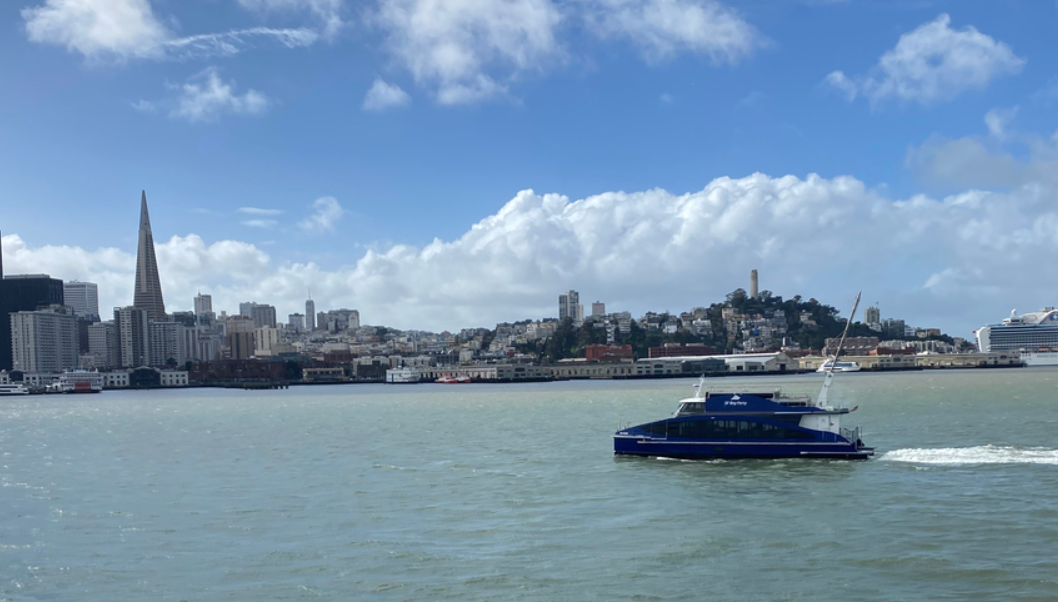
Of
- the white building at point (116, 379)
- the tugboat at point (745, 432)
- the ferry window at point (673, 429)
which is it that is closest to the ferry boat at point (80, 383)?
the white building at point (116, 379)

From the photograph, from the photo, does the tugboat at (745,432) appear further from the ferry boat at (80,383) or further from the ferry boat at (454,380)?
the ferry boat at (80,383)

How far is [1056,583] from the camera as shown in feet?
45.2

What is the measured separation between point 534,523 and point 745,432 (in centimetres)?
1152

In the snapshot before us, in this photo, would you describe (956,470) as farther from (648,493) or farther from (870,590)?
(870,590)

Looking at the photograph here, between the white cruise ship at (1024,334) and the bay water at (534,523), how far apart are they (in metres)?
138

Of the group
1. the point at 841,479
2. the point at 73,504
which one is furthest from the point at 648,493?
the point at 73,504

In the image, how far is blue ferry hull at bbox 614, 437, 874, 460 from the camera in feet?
90.1

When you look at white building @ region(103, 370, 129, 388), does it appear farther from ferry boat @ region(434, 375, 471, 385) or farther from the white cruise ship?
the white cruise ship

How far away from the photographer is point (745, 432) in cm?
2853

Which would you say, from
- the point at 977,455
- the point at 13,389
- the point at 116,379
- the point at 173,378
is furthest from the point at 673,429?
the point at 116,379

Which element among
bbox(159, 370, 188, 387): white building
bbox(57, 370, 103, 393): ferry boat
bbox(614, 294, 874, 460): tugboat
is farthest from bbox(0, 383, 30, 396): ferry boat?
bbox(614, 294, 874, 460): tugboat

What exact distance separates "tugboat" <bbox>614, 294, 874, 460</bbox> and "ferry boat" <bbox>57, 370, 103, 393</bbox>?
13441 centimetres

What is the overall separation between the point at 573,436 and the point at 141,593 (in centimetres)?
2406

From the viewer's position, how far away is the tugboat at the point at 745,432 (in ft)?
92.0
